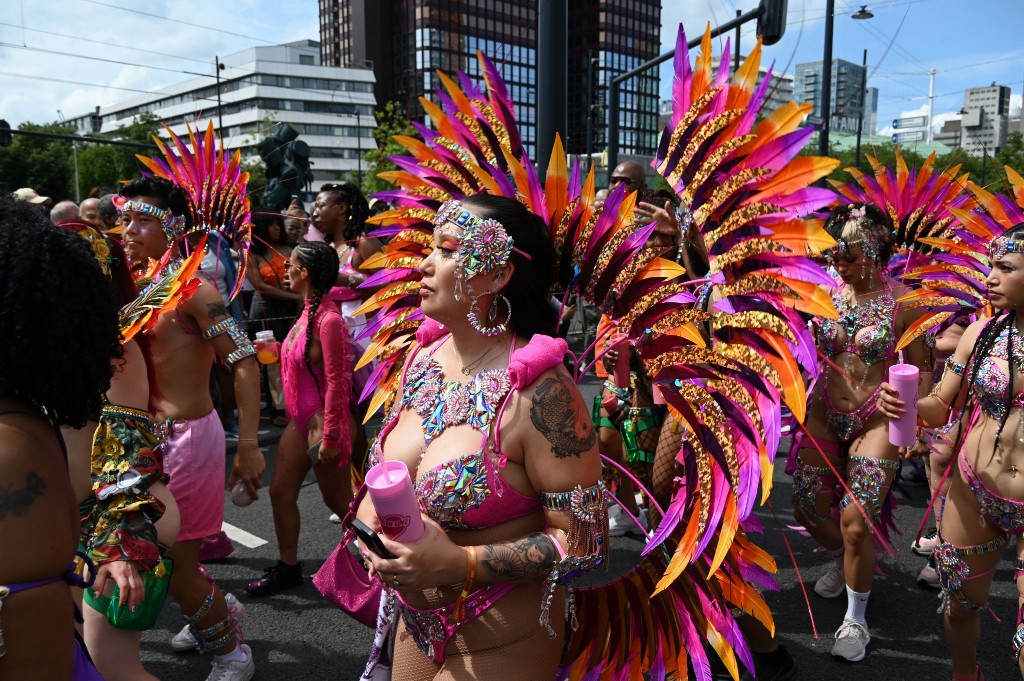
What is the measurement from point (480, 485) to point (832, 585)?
10.2 ft

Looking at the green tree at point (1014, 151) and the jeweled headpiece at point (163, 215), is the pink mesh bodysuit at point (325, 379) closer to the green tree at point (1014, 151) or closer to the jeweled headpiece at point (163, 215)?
the jeweled headpiece at point (163, 215)

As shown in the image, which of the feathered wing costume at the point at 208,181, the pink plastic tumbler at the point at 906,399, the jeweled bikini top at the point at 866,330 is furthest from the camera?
the feathered wing costume at the point at 208,181

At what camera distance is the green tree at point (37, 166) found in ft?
140

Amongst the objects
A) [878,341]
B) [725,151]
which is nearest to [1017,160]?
[878,341]

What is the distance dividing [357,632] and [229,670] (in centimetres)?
72

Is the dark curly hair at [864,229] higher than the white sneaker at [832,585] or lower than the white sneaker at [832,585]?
higher

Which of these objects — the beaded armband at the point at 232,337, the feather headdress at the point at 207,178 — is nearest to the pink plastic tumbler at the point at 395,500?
the beaded armband at the point at 232,337

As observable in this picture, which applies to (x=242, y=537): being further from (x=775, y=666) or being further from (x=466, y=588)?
(x=466, y=588)

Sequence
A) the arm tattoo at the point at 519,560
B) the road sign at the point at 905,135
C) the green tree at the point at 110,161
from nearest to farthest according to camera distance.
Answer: the arm tattoo at the point at 519,560 < the road sign at the point at 905,135 < the green tree at the point at 110,161

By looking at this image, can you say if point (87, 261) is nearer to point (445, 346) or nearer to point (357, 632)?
point (445, 346)

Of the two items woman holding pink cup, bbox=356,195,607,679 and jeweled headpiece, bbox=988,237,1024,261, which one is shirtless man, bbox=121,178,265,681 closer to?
woman holding pink cup, bbox=356,195,607,679

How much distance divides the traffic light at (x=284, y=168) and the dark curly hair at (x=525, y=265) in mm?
8871

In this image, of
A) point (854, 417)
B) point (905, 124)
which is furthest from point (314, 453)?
point (905, 124)

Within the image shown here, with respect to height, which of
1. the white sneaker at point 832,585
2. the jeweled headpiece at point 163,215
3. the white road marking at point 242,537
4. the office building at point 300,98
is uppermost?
the office building at point 300,98
